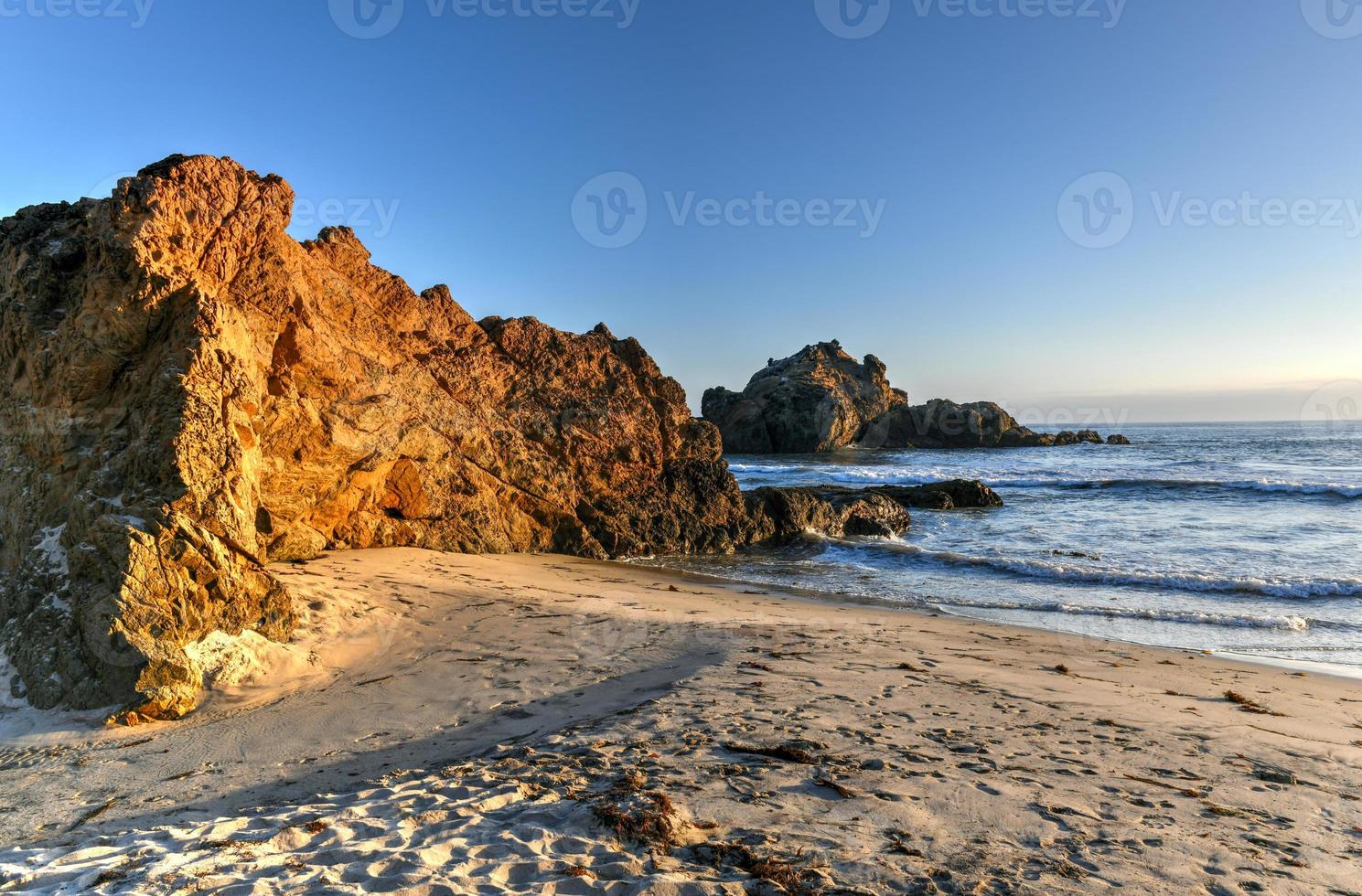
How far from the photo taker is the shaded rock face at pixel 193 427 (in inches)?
187

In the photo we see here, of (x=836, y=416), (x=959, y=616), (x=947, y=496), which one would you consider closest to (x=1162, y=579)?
(x=959, y=616)

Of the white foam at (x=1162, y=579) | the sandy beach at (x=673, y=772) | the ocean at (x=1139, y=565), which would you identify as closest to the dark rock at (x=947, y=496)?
the ocean at (x=1139, y=565)

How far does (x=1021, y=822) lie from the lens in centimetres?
308

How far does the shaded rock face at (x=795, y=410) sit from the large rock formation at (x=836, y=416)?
0.25 ft

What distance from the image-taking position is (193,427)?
5.30 metres

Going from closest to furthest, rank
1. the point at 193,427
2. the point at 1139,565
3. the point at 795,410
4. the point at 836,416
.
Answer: the point at 193,427 < the point at 1139,565 < the point at 836,416 < the point at 795,410

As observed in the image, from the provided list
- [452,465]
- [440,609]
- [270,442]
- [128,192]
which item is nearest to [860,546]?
[452,465]

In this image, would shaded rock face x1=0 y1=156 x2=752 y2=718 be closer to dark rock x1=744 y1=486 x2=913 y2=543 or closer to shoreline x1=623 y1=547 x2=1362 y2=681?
shoreline x1=623 y1=547 x2=1362 y2=681

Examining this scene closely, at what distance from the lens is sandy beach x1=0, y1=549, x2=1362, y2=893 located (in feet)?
8.78

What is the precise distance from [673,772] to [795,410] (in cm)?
5440

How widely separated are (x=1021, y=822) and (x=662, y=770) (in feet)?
5.46

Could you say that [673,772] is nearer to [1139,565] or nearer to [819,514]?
[1139,565]

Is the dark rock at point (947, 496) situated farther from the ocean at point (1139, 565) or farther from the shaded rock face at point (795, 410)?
the shaded rock face at point (795, 410)

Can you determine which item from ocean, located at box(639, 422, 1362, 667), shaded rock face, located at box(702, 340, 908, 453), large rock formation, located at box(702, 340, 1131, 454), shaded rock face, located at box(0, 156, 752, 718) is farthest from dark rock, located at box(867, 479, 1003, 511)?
large rock formation, located at box(702, 340, 1131, 454)
